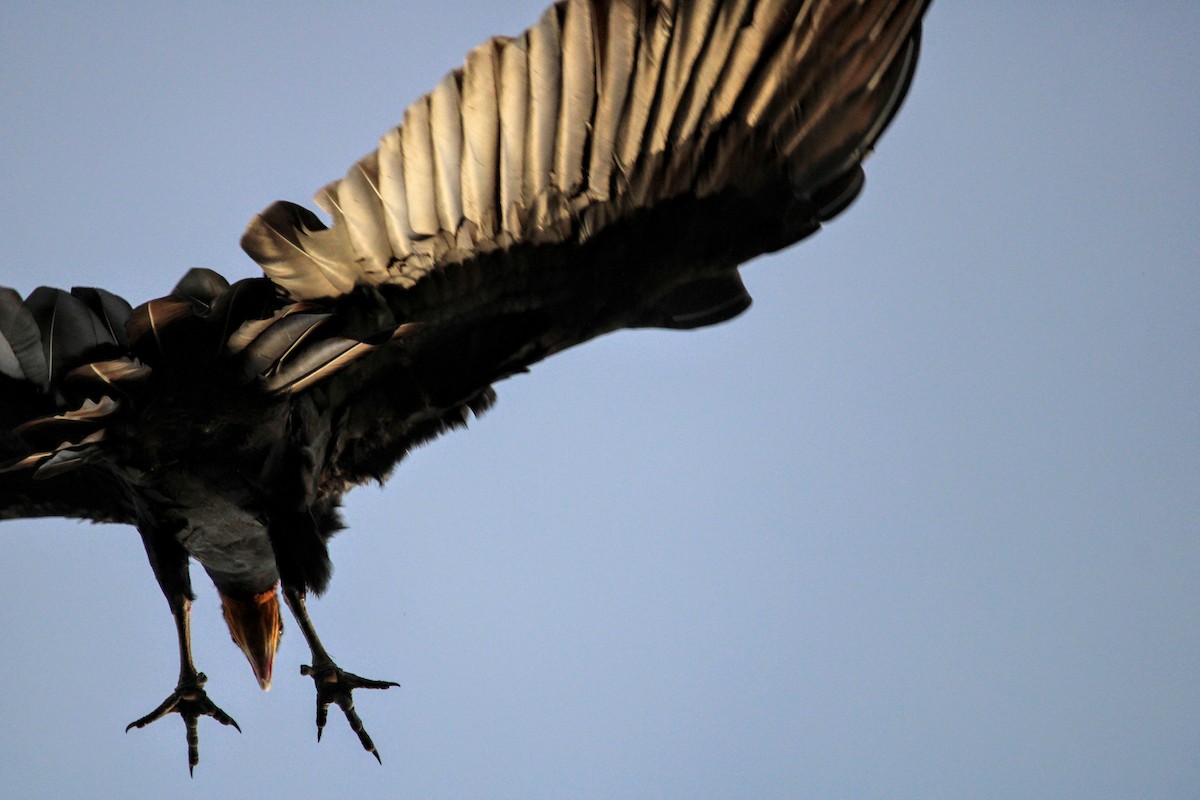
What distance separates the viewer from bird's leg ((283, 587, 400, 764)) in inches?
260

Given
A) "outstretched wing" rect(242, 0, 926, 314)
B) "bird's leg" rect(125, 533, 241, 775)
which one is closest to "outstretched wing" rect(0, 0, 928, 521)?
"outstretched wing" rect(242, 0, 926, 314)

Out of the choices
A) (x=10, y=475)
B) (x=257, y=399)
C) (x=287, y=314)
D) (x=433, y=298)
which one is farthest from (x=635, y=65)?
(x=10, y=475)

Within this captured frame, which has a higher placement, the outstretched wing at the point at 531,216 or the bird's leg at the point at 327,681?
the outstretched wing at the point at 531,216

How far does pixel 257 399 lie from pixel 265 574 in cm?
119

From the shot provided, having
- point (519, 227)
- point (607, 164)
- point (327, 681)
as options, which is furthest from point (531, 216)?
point (327, 681)

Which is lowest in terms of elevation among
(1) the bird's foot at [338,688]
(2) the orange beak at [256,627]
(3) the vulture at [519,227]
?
(1) the bird's foot at [338,688]

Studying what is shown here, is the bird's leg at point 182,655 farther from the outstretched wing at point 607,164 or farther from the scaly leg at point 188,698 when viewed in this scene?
the outstretched wing at point 607,164

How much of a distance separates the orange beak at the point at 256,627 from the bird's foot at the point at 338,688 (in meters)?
0.53

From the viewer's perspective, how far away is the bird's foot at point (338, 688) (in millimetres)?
6594

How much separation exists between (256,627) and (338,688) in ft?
2.34

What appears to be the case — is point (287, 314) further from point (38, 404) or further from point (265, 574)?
point (265, 574)

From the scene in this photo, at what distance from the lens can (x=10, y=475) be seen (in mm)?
6754

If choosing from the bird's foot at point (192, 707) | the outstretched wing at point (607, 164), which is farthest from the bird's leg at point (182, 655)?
the outstretched wing at point (607, 164)

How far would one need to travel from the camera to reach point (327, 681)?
6.66m
